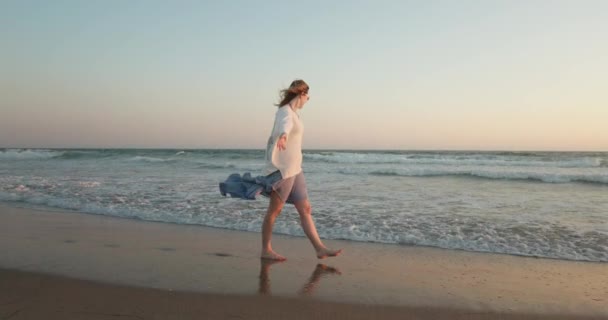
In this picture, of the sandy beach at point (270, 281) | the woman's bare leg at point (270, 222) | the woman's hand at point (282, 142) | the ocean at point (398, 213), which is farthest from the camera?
the ocean at point (398, 213)

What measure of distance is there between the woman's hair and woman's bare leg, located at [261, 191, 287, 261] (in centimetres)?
87

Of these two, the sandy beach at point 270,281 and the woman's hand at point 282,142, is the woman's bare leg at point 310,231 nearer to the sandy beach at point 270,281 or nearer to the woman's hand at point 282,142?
the sandy beach at point 270,281

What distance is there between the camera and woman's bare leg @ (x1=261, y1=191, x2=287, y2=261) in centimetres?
430

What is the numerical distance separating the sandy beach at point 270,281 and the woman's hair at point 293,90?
1561 mm

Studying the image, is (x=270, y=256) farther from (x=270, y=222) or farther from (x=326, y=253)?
(x=326, y=253)

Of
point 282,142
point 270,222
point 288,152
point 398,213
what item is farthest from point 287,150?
point 398,213

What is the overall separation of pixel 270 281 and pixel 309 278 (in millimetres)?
351

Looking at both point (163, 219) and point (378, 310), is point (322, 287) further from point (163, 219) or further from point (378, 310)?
point (163, 219)

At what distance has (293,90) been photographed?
4.14m

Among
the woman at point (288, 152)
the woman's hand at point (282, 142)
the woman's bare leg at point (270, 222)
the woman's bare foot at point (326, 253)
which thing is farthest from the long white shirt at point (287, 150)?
the woman's bare foot at point (326, 253)

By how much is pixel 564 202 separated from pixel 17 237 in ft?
31.4

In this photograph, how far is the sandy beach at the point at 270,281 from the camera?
304 cm

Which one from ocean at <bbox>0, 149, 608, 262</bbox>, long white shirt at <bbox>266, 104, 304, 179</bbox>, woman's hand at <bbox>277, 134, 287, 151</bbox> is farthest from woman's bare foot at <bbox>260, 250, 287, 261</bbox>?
ocean at <bbox>0, 149, 608, 262</bbox>

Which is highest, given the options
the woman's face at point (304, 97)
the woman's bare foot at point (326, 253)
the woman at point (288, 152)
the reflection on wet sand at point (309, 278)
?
the woman's face at point (304, 97)
